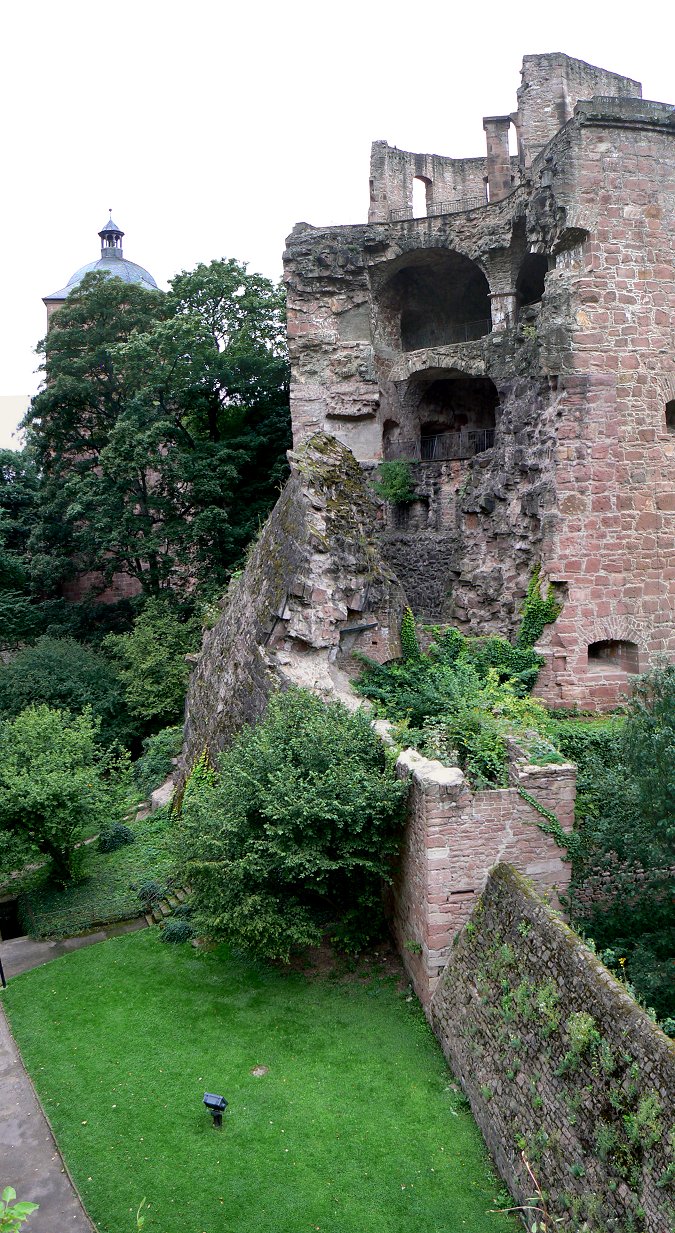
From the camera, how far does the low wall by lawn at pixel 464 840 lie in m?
9.28

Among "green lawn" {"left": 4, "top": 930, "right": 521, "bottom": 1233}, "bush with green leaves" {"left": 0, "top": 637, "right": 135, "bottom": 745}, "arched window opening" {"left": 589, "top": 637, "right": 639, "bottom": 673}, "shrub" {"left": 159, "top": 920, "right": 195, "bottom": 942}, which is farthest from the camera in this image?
"bush with green leaves" {"left": 0, "top": 637, "right": 135, "bottom": 745}

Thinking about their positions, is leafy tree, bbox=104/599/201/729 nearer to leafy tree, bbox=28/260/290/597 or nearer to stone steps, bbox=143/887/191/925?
leafy tree, bbox=28/260/290/597

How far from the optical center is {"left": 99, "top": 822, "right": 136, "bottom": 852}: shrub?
16.7m

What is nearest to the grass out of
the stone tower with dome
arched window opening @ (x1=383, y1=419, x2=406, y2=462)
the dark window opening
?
the dark window opening

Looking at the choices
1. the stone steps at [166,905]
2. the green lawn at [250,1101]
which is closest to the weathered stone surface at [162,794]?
the stone steps at [166,905]

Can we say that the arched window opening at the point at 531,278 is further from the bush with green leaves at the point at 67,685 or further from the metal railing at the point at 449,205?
the bush with green leaves at the point at 67,685

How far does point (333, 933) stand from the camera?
11359 millimetres

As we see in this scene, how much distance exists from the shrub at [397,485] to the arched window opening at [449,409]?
3611 mm

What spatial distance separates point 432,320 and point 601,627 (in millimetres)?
12734

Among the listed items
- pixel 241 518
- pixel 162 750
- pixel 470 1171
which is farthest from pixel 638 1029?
pixel 241 518

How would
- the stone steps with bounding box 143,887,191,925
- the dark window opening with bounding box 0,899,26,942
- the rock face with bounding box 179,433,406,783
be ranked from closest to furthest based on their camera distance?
the rock face with bounding box 179,433,406,783 → the stone steps with bounding box 143,887,191,925 → the dark window opening with bounding box 0,899,26,942

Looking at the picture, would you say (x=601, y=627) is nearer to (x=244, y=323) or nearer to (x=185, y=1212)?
(x=185, y=1212)

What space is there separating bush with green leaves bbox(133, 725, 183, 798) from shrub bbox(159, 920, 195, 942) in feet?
21.8

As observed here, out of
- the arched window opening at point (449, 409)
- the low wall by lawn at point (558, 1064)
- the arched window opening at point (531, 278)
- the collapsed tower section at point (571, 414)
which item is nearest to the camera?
the low wall by lawn at point (558, 1064)
